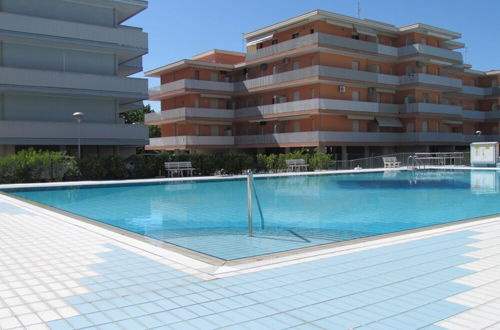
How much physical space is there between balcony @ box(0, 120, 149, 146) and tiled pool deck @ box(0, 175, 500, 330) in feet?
72.8

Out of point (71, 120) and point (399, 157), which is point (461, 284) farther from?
point (399, 157)

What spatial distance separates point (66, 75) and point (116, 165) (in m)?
7.48

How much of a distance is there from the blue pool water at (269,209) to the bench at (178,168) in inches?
164

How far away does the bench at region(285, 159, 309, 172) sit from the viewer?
107 feet

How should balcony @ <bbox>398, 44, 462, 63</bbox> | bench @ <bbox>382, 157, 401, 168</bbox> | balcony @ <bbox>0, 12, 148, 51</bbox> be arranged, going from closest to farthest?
balcony @ <bbox>0, 12, 148, 51</bbox> → bench @ <bbox>382, 157, 401, 168</bbox> → balcony @ <bbox>398, 44, 462, 63</bbox>

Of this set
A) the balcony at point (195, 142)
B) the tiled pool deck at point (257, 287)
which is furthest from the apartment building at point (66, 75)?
the tiled pool deck at point (257, 287)

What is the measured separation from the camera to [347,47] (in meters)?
40.2

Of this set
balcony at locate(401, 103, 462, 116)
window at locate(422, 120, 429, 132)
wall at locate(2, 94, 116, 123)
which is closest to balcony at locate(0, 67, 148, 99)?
wall at locate(2, 94, 116, 123)

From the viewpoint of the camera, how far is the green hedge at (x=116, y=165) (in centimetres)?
2390

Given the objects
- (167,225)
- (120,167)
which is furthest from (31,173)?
(167,225)

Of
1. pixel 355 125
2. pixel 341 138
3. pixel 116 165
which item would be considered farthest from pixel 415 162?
pixel 116 165

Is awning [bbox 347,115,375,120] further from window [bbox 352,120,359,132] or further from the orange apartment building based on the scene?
window [bbox 352,120,359,132]

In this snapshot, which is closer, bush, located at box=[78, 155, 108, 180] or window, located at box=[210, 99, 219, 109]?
bush, located at box=[78, 155, 108, 180]

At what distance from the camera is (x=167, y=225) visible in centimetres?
1188
